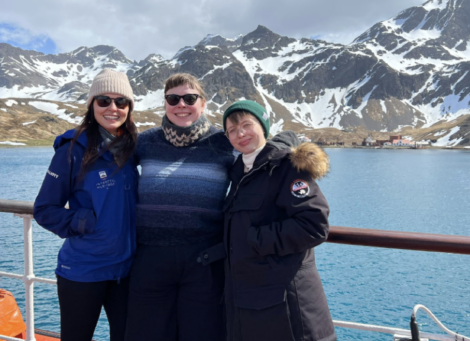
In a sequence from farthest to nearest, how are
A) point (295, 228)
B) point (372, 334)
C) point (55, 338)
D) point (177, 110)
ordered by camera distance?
point (372, 334), point (55, 338), point (177, 110), point (295, 228)

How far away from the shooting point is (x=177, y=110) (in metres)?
2.66

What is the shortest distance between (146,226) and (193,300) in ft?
1.84

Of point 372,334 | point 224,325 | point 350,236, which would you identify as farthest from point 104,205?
point 372,334

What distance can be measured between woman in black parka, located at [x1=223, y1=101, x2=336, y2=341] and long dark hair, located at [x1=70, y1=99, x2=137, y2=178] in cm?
82

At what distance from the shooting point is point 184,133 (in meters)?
2.60

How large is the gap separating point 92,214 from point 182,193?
1.83ft

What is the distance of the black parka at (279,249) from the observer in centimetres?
204

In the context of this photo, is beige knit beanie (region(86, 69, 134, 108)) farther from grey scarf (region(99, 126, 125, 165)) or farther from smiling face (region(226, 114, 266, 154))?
smiling face (region(226, 114, 266, 154))

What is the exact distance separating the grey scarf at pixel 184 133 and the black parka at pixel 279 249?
0.58 m

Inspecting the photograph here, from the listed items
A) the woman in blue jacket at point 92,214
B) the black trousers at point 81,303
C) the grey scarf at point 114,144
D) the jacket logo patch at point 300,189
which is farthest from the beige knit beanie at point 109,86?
the jacket logo patch at point 300,189

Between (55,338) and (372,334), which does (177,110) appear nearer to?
(55,338)

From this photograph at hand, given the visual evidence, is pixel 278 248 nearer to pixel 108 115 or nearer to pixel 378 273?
pixel 108 115

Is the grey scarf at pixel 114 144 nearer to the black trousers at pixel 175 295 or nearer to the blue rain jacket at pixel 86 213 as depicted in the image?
the blue rain jacket at pixel 86 213

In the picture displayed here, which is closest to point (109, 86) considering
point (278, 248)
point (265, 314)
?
point (278, 248)
